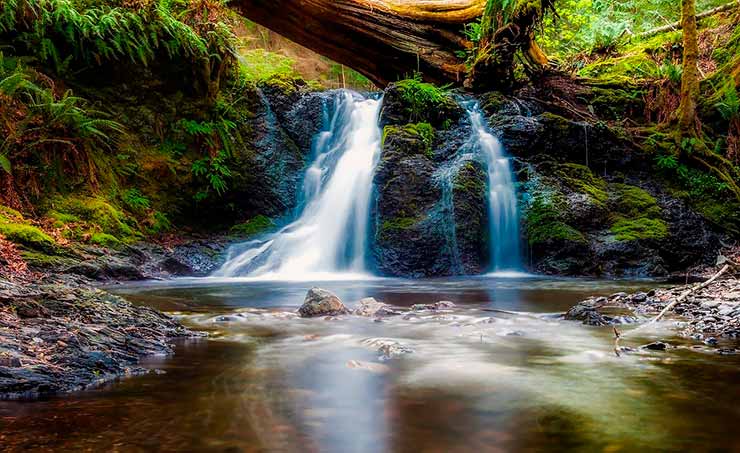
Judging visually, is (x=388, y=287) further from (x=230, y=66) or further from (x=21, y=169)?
(x=230, y=66)

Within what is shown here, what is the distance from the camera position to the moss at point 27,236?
6.26m

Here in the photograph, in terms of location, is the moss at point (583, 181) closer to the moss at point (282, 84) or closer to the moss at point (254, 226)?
the moss at point (254, 226)

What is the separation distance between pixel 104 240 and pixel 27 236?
1.22m

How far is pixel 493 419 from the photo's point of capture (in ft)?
6.89

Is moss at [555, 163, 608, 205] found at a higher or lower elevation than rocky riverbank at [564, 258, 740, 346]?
higher


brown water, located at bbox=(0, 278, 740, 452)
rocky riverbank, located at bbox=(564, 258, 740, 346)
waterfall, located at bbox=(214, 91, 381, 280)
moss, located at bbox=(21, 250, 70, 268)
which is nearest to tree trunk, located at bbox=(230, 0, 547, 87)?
waterfall, located at bbox=(214, 91, 381, 280)

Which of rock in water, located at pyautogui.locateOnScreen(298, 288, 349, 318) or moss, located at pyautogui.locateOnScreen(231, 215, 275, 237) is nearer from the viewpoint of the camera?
rock in water, located at pyautogui.locateOnScreen(298, 288, 349, 318)

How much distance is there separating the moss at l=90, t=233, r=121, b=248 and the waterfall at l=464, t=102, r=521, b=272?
5793mm

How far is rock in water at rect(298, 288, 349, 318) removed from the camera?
4523mm

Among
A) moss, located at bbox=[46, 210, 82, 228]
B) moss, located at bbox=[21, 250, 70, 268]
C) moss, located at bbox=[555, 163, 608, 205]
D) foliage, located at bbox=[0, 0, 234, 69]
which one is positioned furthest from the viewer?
moss, located at bbox=[555, 163, 608, 205]

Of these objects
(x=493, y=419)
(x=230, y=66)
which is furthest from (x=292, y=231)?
(x=493, y=419)

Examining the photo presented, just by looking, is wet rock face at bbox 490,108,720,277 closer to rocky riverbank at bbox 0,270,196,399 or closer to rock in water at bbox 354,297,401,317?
rock in water at bbox 354,297,401,317

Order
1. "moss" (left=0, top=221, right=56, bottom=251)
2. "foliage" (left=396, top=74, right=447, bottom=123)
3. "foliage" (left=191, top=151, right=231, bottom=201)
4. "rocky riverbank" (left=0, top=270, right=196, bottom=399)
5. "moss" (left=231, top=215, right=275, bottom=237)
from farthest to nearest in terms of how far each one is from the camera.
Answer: "foliage" (left=396, top=74, right=447, bottom=123)
"moss" (left=231, top=215, right=275, bottom=237)
"foliage" (left=191, top=151, right=231, bottom=201)
"moss" (left=0, top=221, right=56, bottom=251)
"rocky riverbank" (left=0, top=270, right=196, bottom=399)

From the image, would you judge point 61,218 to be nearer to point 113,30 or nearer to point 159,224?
point 159,224
